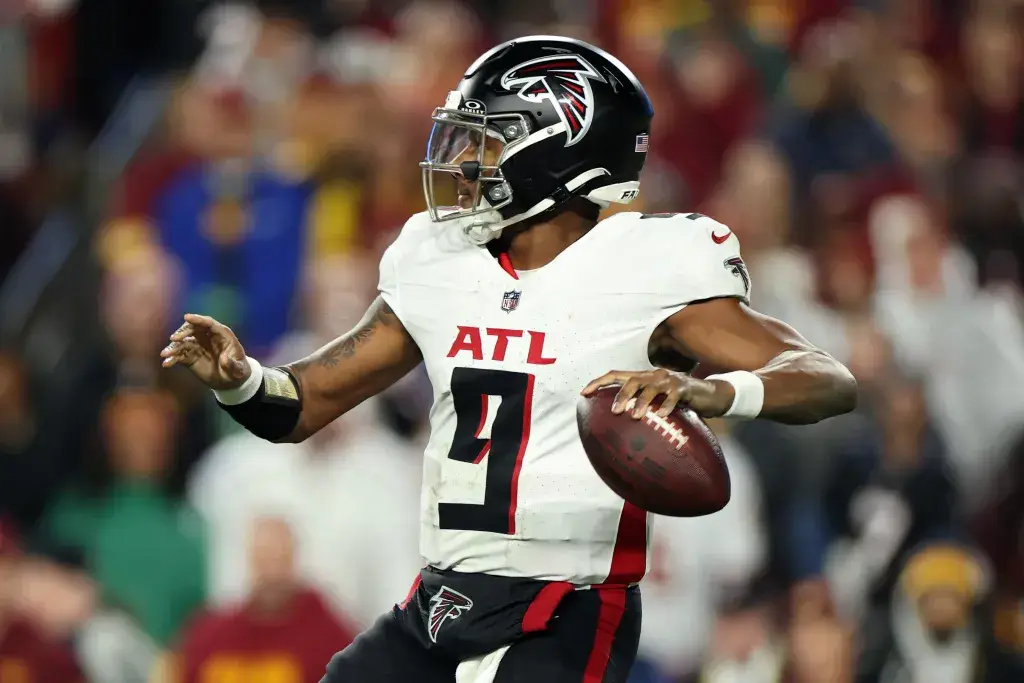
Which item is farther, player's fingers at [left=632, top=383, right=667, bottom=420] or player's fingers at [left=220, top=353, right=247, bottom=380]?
player's fingers at [left=220, top=353, right=247, bottom=380]

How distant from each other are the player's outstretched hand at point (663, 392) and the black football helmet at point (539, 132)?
768 millimetres

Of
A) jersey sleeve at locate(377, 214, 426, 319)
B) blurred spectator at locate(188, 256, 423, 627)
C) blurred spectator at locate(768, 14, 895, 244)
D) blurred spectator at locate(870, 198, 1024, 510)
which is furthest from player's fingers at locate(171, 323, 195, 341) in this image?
blurred spectator at locate(768, 14, 895, 244)

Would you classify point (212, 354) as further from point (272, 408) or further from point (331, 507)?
point (331, 507)

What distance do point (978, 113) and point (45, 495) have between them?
16.8 feet

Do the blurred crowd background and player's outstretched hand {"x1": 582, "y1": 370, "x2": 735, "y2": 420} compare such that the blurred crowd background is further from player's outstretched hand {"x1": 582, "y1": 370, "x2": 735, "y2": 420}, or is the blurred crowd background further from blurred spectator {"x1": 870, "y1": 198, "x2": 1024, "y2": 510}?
player's outstretched hand {"x1": 582, "y1": 370, "x2": 735, "y2": 420}

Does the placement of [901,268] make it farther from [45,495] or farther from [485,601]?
[485,601]

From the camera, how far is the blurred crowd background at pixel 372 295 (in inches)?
258

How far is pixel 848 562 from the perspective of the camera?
6.82 m

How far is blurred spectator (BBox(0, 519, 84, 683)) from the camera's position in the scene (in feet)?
21.0

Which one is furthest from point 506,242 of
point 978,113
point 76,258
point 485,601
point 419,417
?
point 978,113

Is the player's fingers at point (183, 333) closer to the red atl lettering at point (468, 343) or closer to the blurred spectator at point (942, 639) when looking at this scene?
the red atl lettering at point (468, 343)

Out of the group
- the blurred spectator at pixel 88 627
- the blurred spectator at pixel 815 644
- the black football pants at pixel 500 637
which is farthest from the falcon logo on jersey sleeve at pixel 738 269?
the blurred spectator at pixel 88 627

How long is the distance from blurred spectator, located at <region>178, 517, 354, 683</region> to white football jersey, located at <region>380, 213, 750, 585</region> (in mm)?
2494

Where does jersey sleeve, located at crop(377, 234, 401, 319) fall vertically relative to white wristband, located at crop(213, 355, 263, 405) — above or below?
above
